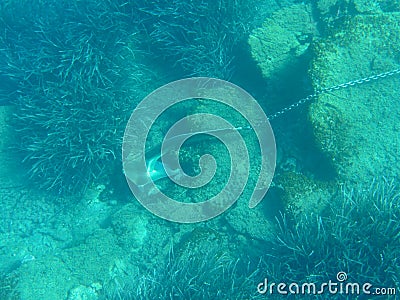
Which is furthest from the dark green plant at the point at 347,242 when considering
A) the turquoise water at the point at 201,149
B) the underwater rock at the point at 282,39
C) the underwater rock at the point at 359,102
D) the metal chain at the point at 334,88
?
the underwater rock at the point at 282,39

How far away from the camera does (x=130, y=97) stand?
17.3 feet

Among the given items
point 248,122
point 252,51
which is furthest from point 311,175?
point 252,51

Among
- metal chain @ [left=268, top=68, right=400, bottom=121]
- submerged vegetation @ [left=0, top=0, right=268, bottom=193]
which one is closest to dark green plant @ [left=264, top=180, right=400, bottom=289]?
metal chain @ [left=268, top=68, right=400, bottom=121]

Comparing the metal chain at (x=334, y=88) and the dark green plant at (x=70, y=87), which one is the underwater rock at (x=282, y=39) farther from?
the dark green plant at (x=70, y=87)

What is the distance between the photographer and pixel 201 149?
185 inches

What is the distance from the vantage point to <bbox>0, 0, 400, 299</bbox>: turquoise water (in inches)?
155

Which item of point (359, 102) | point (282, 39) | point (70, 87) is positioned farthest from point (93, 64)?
point (359, 102)

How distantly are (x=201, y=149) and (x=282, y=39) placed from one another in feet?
7.00

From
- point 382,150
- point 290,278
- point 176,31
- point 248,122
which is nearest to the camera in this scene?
point 290,278

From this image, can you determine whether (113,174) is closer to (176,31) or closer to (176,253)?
(176,253)

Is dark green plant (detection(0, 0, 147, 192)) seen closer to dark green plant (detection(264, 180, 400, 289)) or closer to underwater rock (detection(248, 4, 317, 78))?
underwater rock (detection(248, 4, 317, 78))

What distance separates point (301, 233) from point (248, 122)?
1.76 m

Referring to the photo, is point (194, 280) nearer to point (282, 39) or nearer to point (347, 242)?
point (347, 242)

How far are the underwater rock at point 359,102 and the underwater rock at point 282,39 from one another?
0.45 meters
